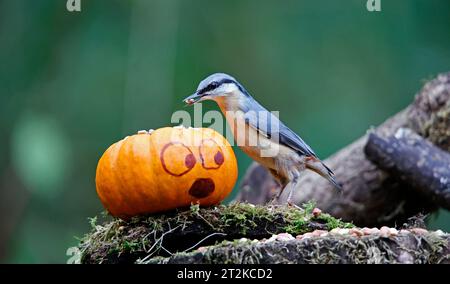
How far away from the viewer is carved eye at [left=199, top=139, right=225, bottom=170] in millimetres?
3504

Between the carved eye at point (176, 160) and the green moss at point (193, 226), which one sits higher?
the carved eye at point (176, 160)

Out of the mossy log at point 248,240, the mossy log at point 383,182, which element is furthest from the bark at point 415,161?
the mossy log at point 248,240

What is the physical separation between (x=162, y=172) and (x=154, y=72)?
523 cm

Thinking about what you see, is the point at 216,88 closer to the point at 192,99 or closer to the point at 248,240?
the point at 192,99

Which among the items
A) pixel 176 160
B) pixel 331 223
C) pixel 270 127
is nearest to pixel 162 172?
pixel 176 160

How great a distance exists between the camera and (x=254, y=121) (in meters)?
4.31

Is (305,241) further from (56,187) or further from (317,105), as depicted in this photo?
(317,105)

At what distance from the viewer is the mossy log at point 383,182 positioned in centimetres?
656

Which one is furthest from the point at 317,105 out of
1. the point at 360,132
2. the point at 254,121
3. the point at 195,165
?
the point at 195,165

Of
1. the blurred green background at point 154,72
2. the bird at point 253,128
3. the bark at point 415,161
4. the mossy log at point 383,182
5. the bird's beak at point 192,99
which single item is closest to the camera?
the bird's beak at point 192,99

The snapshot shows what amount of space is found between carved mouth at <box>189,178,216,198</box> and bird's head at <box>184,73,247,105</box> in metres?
0.79

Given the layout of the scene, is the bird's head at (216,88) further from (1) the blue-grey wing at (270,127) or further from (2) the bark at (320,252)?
(2) the bark at (320,252)

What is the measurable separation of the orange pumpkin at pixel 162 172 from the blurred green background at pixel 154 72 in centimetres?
407

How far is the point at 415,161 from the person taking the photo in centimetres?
615
